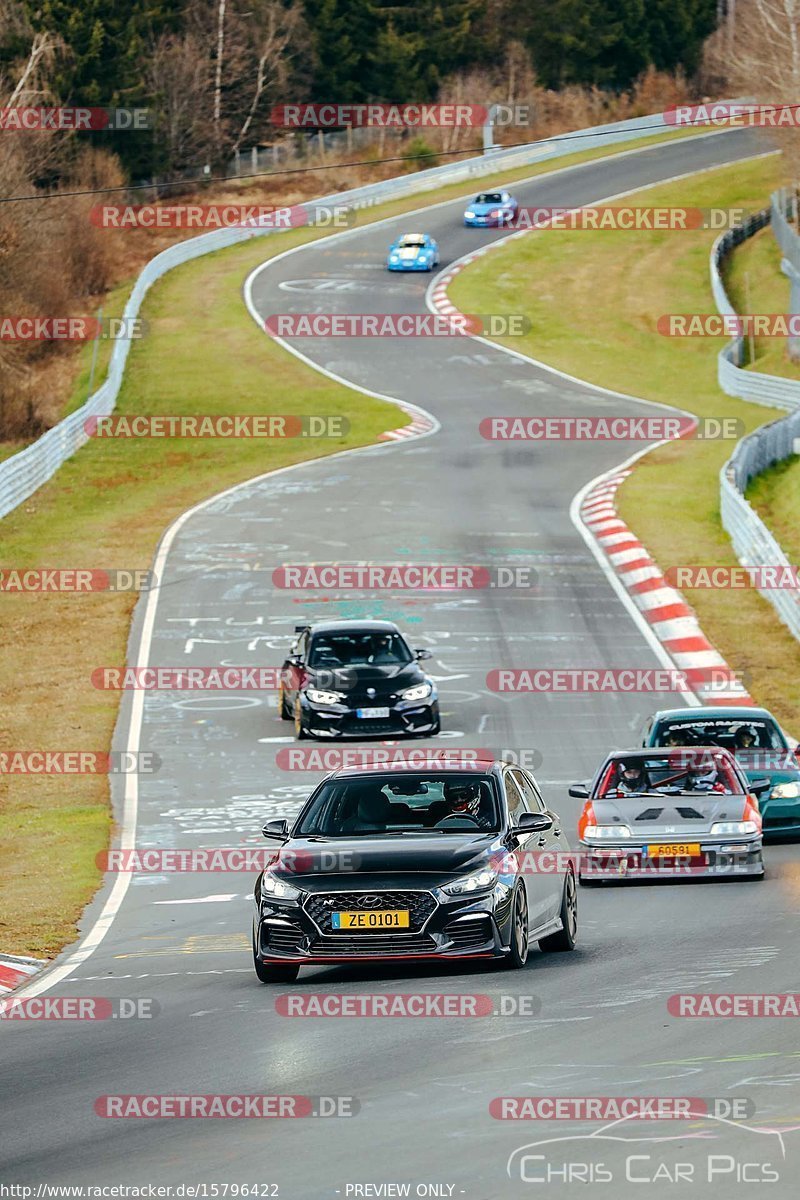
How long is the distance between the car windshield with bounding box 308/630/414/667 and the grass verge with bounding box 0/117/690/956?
295 centimetres

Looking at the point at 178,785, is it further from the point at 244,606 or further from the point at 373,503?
the point at 373,503

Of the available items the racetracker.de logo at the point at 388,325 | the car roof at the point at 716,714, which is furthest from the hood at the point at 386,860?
the racetracker.de logo at the point at 388,325

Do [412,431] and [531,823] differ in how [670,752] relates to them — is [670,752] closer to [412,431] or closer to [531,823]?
[531,823]

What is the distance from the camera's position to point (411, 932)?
12.2 meters

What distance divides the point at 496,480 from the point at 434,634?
547 inches

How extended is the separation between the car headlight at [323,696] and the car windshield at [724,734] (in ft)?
19.6

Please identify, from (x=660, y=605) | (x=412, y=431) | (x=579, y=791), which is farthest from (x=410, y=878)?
(x=412, y=431)

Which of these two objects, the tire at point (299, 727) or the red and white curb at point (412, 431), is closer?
the tire at point (299, 727)

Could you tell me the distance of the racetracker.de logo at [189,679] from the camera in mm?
29250

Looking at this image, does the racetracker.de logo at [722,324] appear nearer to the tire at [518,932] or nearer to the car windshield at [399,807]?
the car windshield at [399,807]

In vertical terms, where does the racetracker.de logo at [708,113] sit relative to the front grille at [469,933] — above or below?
below

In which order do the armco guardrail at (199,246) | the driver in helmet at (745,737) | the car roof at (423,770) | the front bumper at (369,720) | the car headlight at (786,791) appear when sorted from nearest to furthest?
the car roof at (423,770) < the car headlight at (786,791) < the driver in helmet at (745,737) < the front bumper at (369,720) < the armco guardrail at (199,246)

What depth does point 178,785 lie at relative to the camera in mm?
23391

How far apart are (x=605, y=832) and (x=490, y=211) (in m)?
64.7
